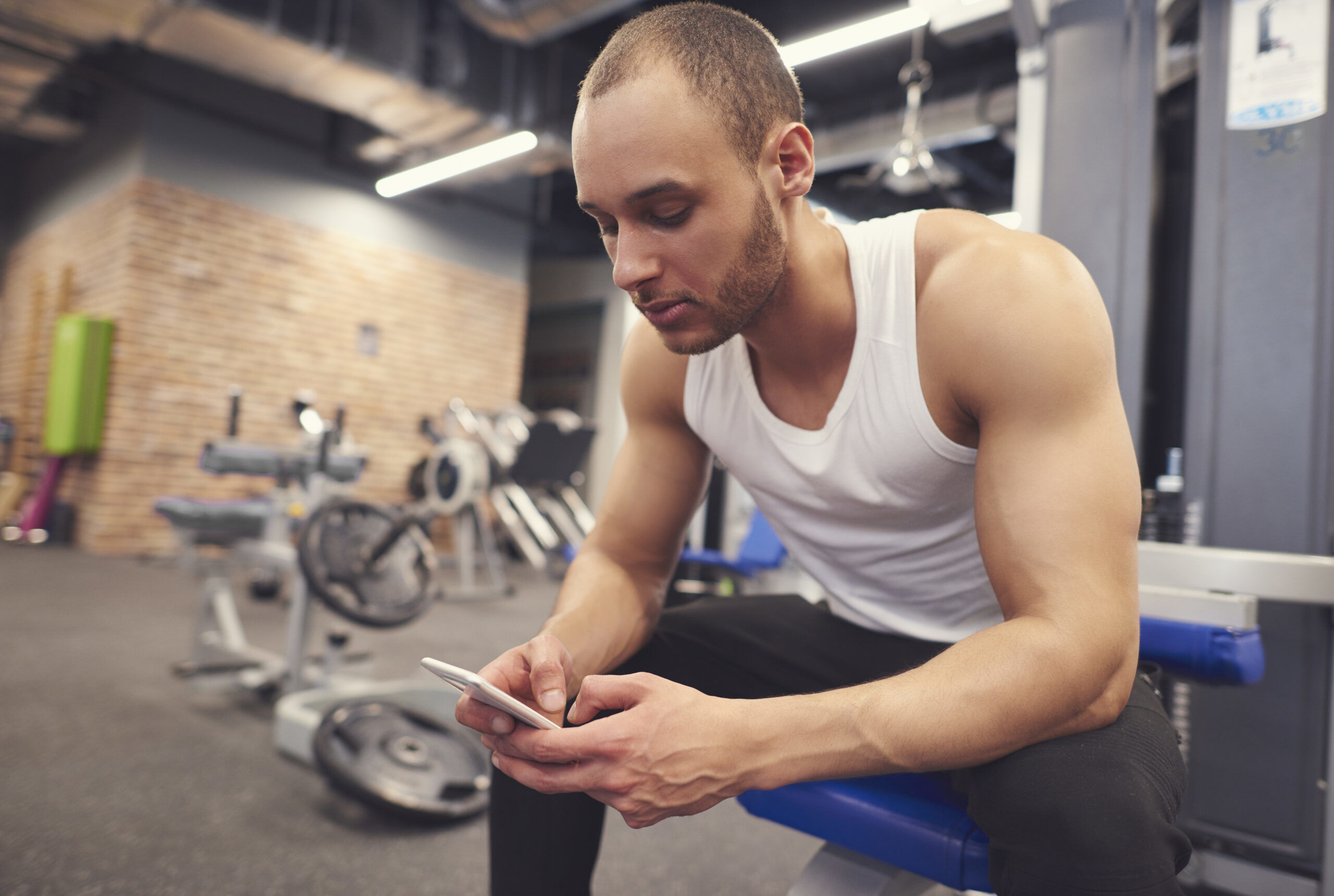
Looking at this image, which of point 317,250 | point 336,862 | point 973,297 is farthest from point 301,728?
point 317,250

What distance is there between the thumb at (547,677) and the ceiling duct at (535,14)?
4.23 meters

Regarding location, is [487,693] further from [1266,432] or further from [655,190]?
[1266,432]

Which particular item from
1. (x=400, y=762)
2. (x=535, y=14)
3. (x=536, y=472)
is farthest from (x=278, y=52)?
(x=400, y=762)

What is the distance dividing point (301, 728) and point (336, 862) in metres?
0.54

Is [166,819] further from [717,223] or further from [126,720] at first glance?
[717,223]

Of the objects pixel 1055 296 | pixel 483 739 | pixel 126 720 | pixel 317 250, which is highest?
pixel 317 250

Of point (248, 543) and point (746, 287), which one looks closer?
point (746, 287)

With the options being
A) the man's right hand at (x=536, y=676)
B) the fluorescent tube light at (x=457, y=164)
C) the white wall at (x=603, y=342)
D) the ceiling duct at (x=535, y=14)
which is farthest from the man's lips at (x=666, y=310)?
the white wall at (x=603, y=342)

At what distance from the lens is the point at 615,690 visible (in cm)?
61

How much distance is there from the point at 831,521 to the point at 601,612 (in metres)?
0.29

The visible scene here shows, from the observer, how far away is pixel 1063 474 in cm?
69

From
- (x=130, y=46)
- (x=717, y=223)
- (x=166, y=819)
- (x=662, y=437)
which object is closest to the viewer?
(x=717, y=223)

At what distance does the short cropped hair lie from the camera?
0.80 meters

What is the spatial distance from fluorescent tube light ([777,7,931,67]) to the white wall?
141 inches
